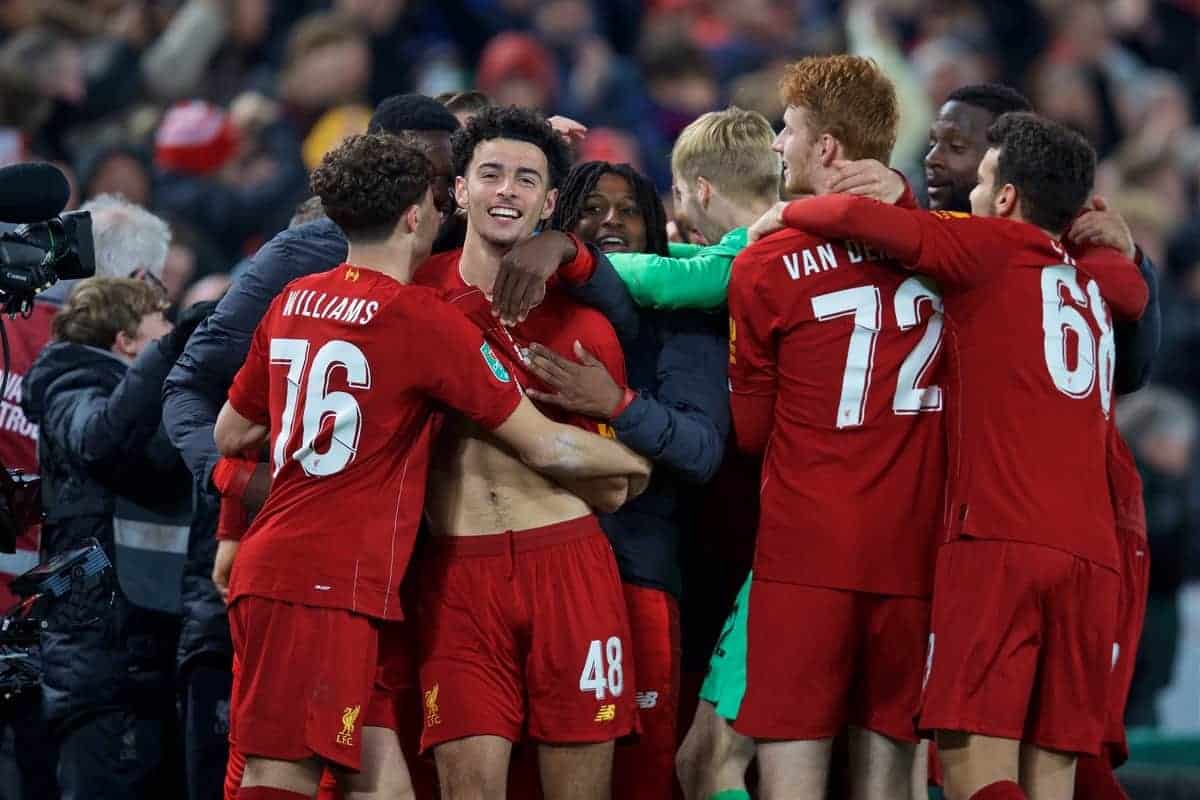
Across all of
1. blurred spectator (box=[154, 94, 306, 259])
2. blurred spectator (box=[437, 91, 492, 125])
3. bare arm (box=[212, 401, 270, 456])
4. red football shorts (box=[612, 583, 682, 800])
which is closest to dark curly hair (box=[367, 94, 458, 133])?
blurred spectator (box=[437, 91, 492, 125])

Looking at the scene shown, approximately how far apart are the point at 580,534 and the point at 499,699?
1.56 feet

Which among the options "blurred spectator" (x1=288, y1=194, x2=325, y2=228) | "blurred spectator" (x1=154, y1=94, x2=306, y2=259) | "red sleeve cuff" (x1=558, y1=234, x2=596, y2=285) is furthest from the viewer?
"blurred spectator" (x1=154, y1=94, x2=306, y2=259)

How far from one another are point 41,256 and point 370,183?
34.9 inches

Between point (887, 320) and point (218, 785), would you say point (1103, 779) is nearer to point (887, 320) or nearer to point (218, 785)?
point (887, 320)

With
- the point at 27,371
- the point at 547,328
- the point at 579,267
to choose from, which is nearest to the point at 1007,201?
the point at 579,267

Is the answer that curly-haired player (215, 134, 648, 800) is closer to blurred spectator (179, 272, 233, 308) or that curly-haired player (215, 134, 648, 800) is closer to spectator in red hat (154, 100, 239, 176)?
blurred spectator (179, 272, 233, 308)

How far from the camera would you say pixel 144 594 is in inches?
249

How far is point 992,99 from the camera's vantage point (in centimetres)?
626

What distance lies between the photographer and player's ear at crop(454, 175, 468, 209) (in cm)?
529

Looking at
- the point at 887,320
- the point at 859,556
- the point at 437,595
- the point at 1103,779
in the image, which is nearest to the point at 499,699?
the point at 437,595

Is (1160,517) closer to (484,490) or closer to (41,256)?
(484,490)

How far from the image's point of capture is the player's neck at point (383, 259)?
5.01m

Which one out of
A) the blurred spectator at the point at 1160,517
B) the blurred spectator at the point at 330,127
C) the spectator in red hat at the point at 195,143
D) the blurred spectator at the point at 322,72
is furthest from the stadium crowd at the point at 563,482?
the blurred spectator at the point at 322,72

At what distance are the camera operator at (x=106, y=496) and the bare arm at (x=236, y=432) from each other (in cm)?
82
